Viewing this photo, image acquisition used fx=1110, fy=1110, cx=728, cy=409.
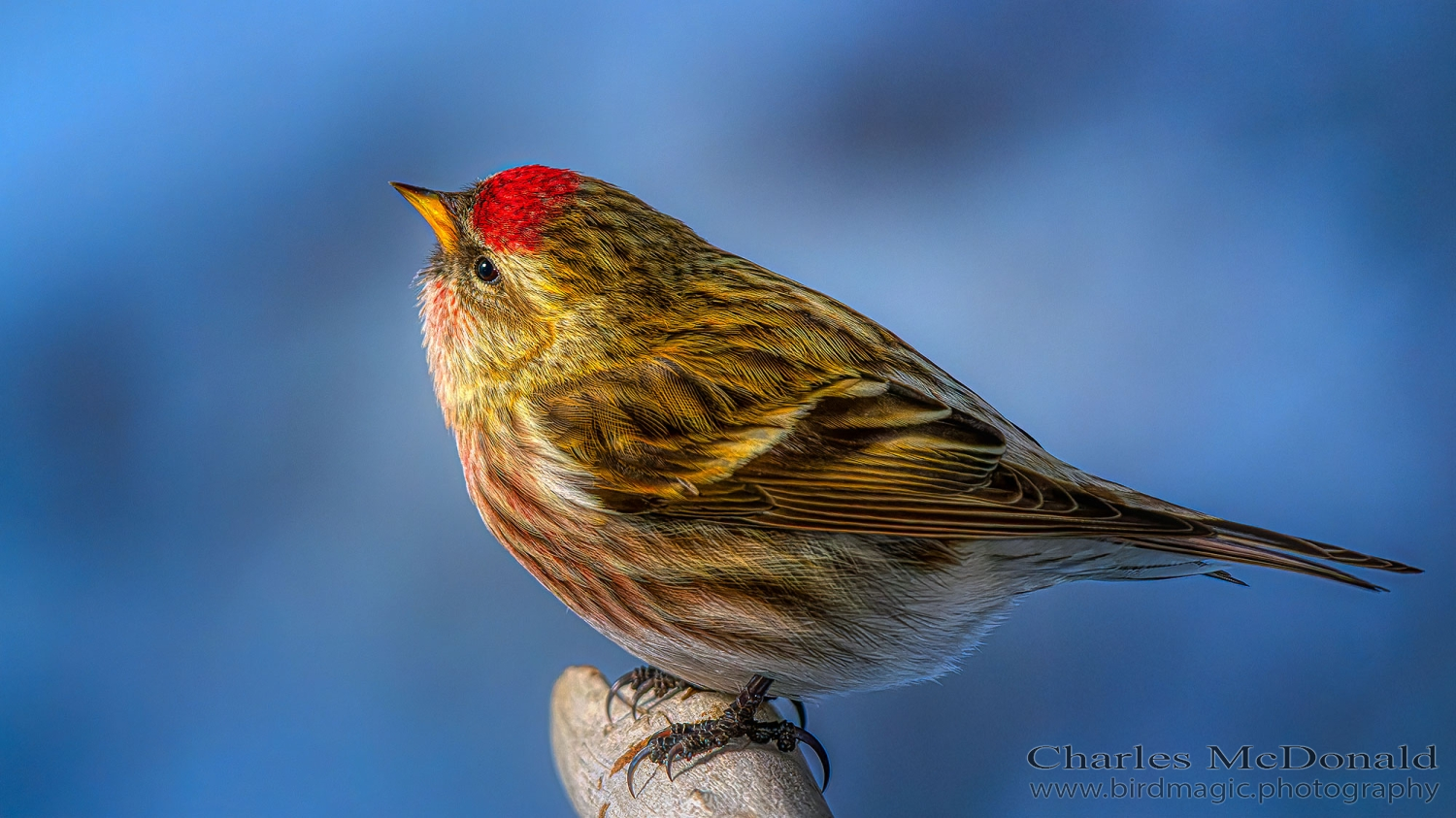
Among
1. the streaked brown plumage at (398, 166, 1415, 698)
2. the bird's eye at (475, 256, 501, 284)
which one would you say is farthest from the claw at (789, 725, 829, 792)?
the bird's eye at (475, 256, 501, 284)

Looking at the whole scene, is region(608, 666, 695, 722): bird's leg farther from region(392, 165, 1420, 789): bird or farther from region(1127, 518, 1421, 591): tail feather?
region(1127, 518, 1421, 591): tail feather

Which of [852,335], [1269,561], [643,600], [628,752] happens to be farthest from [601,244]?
[1269,561]

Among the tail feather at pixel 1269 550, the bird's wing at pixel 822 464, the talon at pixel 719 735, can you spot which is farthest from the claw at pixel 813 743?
the tail feather at pixel 1269 550

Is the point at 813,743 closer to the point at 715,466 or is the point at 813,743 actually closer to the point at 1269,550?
the point at 715,466

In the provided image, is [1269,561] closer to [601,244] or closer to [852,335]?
[852,335]

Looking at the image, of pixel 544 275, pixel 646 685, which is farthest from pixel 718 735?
pixel 544 275

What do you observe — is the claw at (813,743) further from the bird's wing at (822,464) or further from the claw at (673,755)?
the bird's wing at (822,464)
